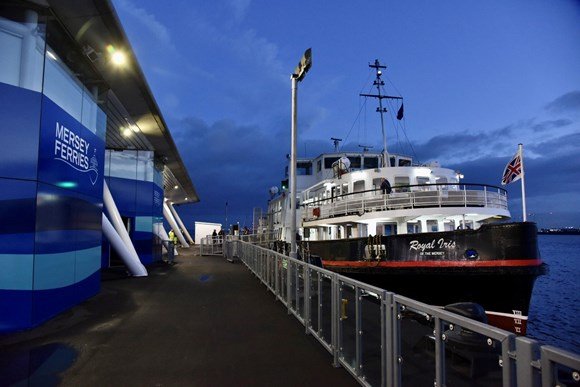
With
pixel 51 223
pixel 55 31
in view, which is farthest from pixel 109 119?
pixel 51 223

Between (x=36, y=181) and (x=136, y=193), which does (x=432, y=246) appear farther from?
(x=136, y=193)

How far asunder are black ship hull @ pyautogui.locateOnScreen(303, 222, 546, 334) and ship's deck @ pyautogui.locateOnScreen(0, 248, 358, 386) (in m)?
4.27

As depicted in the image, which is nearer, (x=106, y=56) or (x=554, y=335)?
(x=106, y=56)

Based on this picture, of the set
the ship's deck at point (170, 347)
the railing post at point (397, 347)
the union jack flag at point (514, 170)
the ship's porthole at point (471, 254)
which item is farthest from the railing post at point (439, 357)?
the union jack flag at point (514, 170)

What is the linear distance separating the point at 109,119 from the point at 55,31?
7018 mm

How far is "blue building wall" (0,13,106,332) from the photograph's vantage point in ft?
20.2

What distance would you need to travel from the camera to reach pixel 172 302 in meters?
8.95

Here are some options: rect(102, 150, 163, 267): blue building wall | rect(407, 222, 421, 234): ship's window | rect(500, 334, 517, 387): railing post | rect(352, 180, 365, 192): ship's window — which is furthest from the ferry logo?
rect(407, 222, 421, 234): ship's window

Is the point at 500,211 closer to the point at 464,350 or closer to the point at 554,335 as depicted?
the point at 554,335

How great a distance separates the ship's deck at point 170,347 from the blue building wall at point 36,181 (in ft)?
1.94

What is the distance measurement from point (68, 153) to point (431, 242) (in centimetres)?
921

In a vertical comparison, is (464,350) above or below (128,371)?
above

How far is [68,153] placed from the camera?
7730mm

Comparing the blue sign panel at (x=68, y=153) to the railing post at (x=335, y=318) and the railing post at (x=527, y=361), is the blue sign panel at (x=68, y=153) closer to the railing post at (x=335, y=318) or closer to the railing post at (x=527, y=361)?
the railing post at (x=335, y=318)
